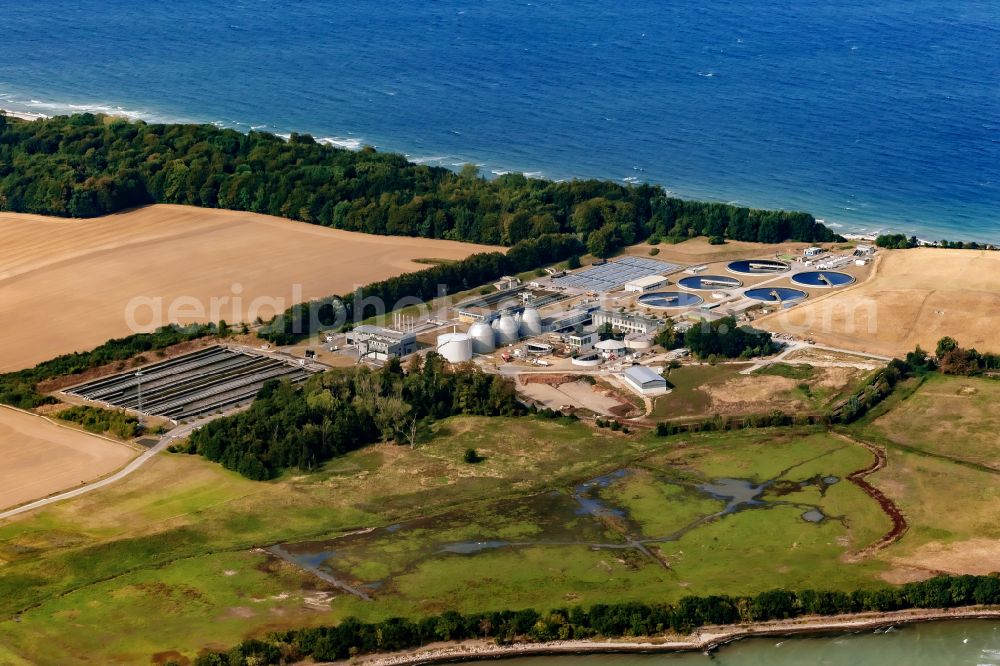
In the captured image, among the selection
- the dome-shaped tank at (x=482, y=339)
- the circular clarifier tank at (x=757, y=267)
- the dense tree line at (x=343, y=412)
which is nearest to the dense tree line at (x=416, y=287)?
the dome-shaped tank at (x=482, y=339)

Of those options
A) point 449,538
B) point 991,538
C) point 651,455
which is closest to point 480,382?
point 651,455

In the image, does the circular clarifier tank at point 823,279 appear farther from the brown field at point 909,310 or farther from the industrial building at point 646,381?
the industrial building at point 646,381

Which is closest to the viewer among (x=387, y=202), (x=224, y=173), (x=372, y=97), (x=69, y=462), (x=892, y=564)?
(x=892, y=564)

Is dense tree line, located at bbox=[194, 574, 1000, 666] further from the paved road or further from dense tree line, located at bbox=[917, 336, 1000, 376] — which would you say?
Answer: dense tree line, located at bbox=[917, 336, 1000, 376]

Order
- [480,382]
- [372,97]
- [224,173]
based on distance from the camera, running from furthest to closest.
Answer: [372,97]
[224,173]
[480,382]

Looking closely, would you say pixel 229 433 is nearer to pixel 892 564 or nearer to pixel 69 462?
pixel 69 462

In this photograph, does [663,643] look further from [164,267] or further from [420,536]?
[164,267]
